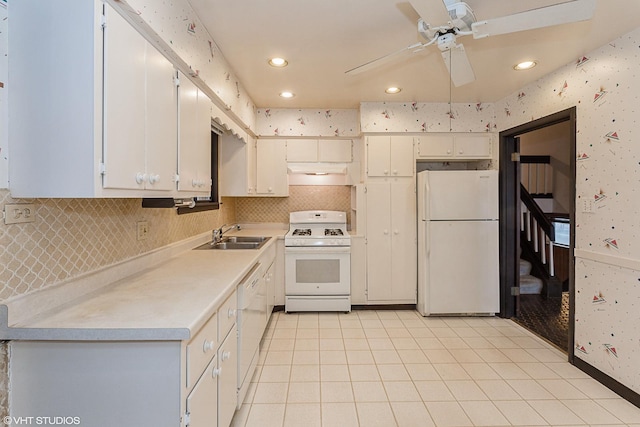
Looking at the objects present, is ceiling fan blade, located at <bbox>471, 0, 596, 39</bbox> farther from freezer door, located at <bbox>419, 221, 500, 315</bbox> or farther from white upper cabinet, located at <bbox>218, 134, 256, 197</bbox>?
white upper cabinet, located at <bbox>218, 134, 256, 197</bbox>

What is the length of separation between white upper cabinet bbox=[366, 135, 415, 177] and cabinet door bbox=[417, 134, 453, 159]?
0.42ft

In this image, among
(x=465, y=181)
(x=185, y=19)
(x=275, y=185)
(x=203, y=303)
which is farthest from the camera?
(x=275, y=185)

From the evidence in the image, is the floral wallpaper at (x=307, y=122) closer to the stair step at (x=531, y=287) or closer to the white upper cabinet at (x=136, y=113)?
the white upper cabinet at (x=136, y=113)

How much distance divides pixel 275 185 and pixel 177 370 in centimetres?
311

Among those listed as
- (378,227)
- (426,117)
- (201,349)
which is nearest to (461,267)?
(378,227)

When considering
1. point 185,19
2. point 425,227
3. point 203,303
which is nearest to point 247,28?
point 185,19

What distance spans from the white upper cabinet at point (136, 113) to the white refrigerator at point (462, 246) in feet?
9.19

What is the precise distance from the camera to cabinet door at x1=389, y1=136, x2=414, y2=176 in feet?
12.7

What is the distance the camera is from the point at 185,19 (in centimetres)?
186

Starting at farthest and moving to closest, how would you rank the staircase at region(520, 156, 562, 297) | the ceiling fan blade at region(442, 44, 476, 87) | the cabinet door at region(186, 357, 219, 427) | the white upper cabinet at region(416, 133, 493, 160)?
the staircase at region(520, 156, 562, 297) → the white upper cabinet at region(416, 133, 493, 160) → the ceiling fan blade at region(442, 44, 476, 87) → the cabinet door at region(186, 357, 219, 427)

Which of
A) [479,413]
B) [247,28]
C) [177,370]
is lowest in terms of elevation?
[479,413]

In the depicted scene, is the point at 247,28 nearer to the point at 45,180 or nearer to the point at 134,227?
the point at 134,227

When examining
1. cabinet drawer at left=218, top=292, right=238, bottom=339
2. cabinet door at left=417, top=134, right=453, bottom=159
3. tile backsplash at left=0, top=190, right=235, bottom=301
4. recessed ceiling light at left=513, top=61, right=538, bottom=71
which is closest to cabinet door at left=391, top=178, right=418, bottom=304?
cabinet door at left=417, top=134, right=453, bottom=159

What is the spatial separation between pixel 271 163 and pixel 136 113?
9.16 feet
